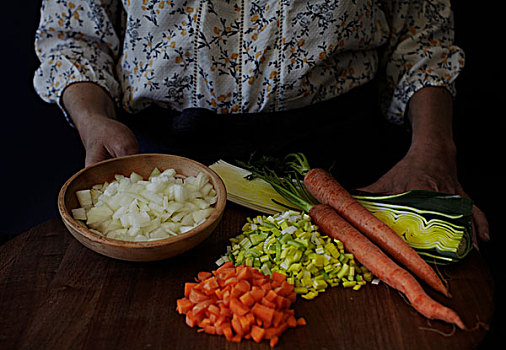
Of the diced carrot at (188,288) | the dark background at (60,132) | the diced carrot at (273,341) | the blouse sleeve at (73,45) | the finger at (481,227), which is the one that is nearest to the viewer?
the diced carrot at (273,341)

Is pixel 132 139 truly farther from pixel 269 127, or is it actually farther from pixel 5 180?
pixel 5 180

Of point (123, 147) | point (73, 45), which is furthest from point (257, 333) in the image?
point (73, 45)

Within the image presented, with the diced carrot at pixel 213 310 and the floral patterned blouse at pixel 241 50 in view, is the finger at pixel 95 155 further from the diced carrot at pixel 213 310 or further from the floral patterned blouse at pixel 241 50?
the diced carrot at pixel 213 310

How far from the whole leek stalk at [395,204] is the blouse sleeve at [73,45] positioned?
1.77 ft

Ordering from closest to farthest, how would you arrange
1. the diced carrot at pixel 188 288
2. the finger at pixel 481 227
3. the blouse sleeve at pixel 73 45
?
the diced carrot at pixel 188 288 → the finger at pixel 481 227 → the blouse sleeve at pixel 73 45

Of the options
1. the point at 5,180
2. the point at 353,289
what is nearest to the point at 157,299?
the point at 353,289

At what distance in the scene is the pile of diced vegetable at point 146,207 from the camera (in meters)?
1.12

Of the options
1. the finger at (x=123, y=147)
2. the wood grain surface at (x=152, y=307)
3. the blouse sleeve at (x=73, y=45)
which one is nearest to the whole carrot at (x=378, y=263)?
the wood grain surface at (x=152, y=307)

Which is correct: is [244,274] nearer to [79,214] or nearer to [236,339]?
[236,339]

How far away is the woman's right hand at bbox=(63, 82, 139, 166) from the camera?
4.55 feet

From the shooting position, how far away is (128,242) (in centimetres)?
103

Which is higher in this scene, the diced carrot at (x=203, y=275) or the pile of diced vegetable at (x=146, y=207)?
the pile of diced vegetable at (x=146, y=207)

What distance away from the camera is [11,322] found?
0.96m

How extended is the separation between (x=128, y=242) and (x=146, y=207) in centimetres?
15
